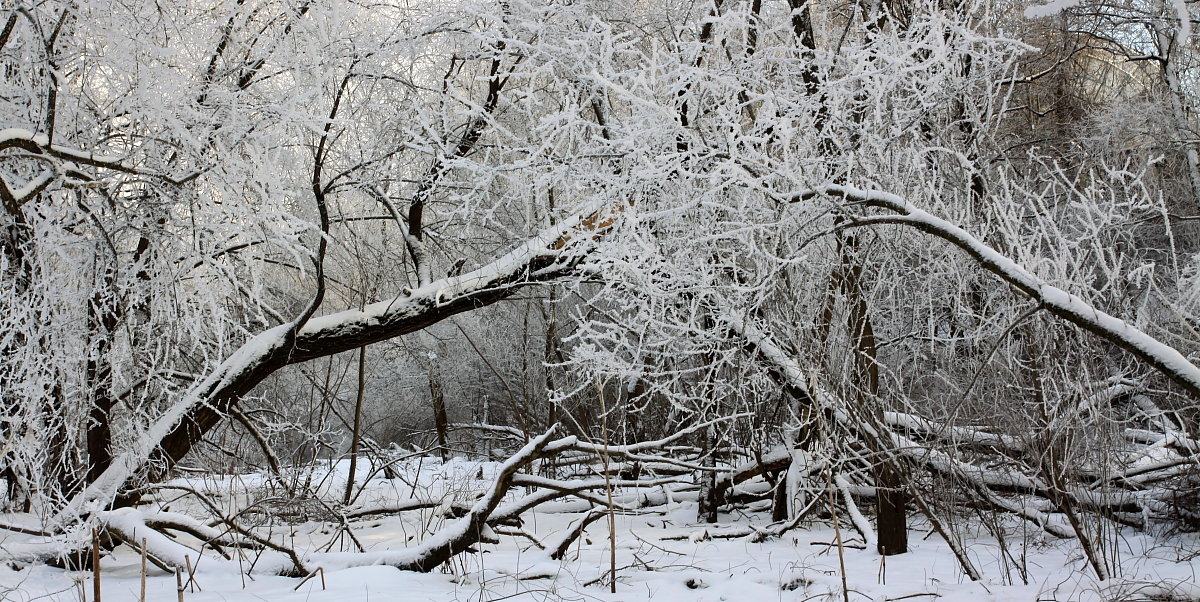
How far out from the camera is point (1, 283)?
4.78 meters

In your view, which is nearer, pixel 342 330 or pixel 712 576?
pixel 712 576

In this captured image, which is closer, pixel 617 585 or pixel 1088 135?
pixel 617 585

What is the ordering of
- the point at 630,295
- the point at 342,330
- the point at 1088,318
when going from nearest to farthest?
the point at 1088,318 < the point at 630,295 < the point at 342,330

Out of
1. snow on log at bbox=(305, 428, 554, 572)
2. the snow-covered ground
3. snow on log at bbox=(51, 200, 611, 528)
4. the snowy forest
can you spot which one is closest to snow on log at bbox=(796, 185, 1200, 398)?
the snowy forest

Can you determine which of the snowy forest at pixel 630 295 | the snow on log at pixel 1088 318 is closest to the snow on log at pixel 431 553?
Result: the snowy forest at pixel 630 295

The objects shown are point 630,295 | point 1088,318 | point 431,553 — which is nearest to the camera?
point 1088,318

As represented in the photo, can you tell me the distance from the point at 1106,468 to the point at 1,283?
5.99 m

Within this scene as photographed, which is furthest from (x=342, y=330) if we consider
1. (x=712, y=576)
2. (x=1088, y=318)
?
(x=1088, y=318)

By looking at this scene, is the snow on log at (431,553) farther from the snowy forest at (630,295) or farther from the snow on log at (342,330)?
the snow on log at (342,330)

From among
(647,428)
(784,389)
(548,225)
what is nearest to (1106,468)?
(784,389)

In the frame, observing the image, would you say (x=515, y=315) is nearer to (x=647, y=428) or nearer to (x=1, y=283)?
(x=647, y=428)

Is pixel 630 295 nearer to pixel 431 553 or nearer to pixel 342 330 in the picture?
pixel 431 553

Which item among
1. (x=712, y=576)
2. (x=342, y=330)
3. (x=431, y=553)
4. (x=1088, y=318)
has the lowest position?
(x=712, y=576)

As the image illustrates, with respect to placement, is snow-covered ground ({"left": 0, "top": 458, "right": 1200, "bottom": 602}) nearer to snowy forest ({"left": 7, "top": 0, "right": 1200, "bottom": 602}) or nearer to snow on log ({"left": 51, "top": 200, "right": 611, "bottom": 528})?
snowy forest ({"left": 7, "top": 0, "right": 1200, "bottom": 602})
